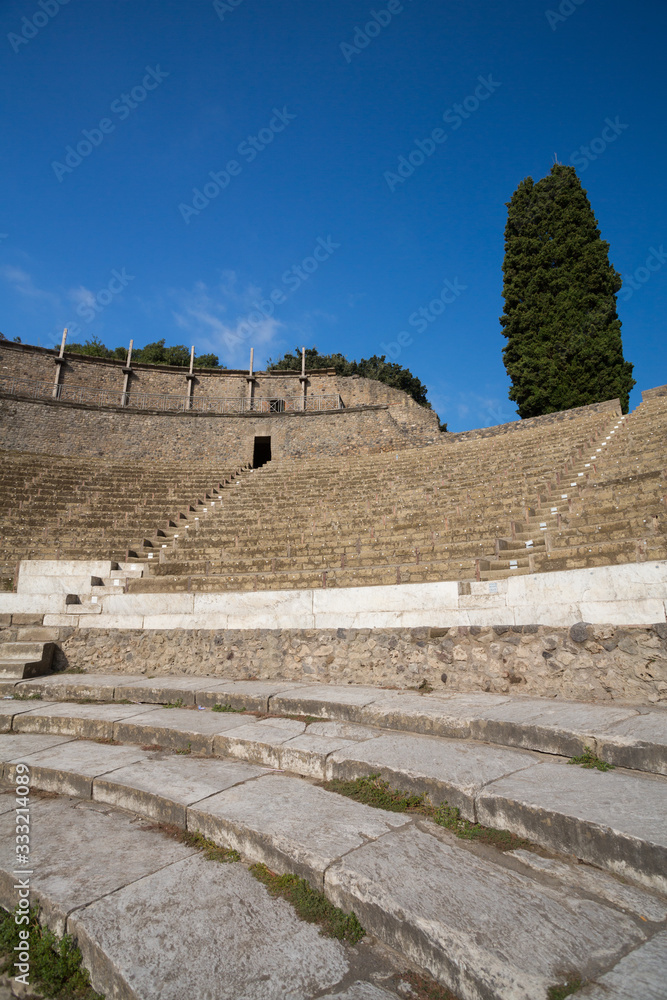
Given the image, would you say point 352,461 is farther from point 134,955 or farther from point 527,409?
point 134,955

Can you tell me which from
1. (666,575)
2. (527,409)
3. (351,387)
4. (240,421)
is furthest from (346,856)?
(351,387)

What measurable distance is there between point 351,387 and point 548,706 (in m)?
→ 21.7

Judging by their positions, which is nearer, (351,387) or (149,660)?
(149,660)

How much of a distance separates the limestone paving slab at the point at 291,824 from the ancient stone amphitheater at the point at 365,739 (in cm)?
2

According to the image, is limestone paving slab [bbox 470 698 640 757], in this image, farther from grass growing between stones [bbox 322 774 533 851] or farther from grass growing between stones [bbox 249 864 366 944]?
grass growing between stones [bbox 249 864 366 944]

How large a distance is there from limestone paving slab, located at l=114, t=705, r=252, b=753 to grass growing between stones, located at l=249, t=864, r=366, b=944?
5.79 ft

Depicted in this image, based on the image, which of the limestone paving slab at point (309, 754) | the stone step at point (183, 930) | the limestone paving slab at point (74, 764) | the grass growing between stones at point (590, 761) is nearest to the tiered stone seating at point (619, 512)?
the grass growing between stones at point (590, 761)

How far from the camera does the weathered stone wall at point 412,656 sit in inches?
152

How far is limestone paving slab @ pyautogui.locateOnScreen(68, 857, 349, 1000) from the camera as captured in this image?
1690mm

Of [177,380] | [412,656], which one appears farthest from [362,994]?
[177,380]

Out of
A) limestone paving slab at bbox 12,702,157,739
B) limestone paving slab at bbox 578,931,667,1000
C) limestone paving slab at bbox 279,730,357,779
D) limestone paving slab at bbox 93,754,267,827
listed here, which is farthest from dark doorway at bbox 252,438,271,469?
limestone paving slab at bbox 578,931,667,1000

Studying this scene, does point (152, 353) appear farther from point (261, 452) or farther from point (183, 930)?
point (183, 930)

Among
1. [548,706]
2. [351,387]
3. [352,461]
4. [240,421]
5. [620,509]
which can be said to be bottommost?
[548,706]

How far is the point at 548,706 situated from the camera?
3.79 metres
